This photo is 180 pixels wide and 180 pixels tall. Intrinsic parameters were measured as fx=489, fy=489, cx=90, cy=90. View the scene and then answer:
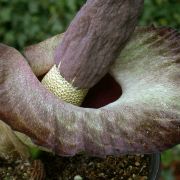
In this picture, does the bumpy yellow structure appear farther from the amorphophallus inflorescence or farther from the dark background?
the dark background

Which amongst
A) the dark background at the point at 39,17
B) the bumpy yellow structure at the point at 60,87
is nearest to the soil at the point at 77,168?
the bumpy yellow structure at the point at 60,87

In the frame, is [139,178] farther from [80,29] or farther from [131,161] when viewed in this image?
[80,29]

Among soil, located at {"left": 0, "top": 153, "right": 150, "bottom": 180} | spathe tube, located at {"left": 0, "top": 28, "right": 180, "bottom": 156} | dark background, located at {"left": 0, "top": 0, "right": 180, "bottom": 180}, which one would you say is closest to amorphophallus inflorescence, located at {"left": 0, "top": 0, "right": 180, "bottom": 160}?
spathe tube, located at {"left": 0, "top": 28, "right": 180, "bottom": 156}

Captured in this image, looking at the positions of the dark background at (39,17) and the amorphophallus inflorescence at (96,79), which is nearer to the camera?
the amorphophallus inflorescence at (96,79)

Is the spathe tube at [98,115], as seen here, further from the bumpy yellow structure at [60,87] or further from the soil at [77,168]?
the soil at [77,168]

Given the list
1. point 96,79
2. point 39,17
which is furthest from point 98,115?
point 39,17

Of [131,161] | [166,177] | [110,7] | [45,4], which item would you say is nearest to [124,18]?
[110,7]

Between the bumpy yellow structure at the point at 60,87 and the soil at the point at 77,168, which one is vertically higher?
the bumpy yellow structure at the point at 60,87
